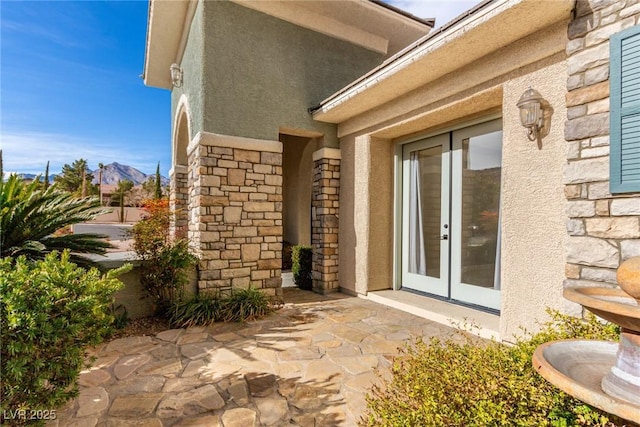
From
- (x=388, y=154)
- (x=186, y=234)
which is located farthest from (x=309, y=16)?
(x=186, y=234)

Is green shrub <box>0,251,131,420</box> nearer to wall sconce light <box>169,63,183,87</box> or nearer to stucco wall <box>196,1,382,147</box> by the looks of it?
stucco wall <box>196,1,382,147</box>

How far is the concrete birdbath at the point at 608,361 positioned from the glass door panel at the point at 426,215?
358 centimetres

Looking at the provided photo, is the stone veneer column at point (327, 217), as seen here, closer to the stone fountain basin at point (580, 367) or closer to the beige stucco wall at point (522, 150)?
the beige stucco wall at point (522, 150)

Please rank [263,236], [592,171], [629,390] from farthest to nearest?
[263,236]
[592,171]
[629,390]

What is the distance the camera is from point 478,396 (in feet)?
5.79

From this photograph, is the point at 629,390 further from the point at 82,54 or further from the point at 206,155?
the point at 82,54

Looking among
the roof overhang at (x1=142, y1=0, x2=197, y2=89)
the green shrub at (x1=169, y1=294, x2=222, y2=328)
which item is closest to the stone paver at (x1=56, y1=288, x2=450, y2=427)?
the green shrub at (x1=169, y1=294, x2=222, y2=328)

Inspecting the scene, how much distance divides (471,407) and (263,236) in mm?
4717

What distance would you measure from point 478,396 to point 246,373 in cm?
234

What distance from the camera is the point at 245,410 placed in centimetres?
261

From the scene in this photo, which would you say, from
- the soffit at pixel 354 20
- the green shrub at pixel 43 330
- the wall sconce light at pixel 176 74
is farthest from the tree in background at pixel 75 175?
the green shrub at pixel 43 330

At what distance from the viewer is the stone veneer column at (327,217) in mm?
6625

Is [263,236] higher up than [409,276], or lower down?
higher up

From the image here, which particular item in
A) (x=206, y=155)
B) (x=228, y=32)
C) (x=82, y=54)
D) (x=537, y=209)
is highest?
(x=82, y=54)
